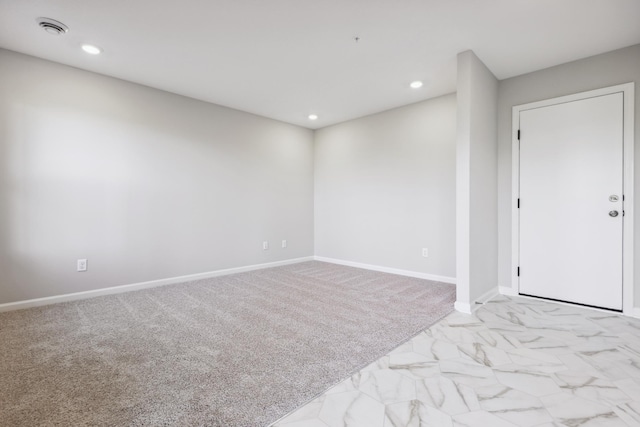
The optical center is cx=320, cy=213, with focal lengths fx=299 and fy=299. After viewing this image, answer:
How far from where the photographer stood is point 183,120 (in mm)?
4078

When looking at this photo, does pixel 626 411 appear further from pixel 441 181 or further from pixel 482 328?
pixel 441 181

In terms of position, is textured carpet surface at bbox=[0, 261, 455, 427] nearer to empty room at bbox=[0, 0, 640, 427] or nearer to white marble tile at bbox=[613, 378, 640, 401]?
empty room at bbox=[0, 0, 640, 427]

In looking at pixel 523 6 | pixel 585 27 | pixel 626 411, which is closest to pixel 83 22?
pixel 523 6

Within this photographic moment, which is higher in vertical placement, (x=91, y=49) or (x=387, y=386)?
(x=91, y=49)

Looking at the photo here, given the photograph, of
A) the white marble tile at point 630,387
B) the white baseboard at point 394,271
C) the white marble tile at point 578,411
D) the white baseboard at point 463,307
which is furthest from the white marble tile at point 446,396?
the white baseboard at point 394,271

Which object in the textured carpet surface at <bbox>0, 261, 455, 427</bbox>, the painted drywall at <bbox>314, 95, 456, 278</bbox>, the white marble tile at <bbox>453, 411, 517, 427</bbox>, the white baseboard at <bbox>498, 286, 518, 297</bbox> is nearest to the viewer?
the white marble tile at <bbox>453, 411, 517, 427</bbox>

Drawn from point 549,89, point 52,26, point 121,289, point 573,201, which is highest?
point 52,26

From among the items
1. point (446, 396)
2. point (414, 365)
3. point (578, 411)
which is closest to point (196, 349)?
point (414, 365)

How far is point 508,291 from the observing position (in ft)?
11.5

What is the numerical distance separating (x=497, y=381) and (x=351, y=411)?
0.93 meters

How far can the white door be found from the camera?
2.89 m

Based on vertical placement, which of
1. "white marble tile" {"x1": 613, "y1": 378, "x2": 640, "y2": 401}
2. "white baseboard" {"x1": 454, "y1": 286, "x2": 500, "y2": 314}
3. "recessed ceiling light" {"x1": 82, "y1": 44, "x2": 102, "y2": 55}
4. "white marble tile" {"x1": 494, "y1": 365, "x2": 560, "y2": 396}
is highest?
"recessed ceiling light" {"x1": 82, "y1": 44, "x2": 102, "y2": 55}

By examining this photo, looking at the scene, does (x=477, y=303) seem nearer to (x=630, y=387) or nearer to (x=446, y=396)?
(x=630, y=387)

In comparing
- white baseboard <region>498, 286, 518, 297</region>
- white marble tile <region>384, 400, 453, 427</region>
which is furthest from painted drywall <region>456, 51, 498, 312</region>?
white marble tile <region>384, 400, 453, 427</region>
